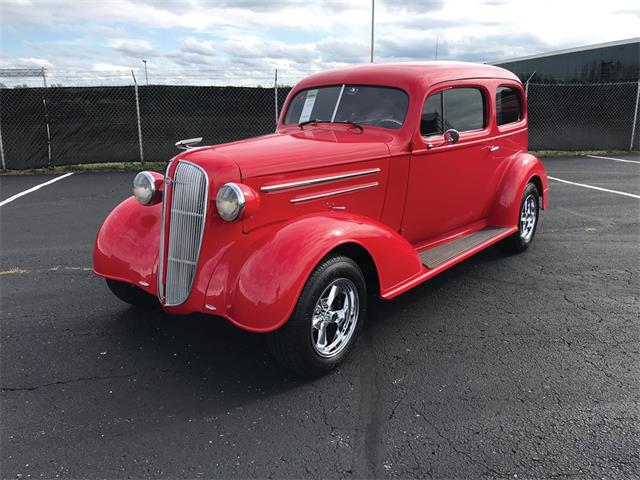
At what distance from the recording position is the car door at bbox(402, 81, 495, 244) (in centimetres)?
398

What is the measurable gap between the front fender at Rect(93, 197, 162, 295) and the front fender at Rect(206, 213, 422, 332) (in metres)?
0.61

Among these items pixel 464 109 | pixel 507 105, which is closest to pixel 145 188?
pixel 464 109

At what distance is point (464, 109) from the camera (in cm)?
448

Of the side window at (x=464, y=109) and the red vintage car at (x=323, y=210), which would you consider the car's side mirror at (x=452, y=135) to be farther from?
the side window at (x=464, y=109)

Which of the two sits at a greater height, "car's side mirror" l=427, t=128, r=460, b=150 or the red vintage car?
"car's side mirror" l=427, t=128, r=460, b=150

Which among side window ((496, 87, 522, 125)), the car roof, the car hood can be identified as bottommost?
the car hood

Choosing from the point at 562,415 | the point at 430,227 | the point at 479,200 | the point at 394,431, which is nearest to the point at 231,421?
the point at 394,431

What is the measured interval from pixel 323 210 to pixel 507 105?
2.92 meters

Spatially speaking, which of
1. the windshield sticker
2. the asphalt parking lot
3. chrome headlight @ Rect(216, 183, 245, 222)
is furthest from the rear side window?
chrome headlight @ Rect(216, 183, 245, 222)

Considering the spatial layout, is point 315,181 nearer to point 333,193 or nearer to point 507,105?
point 333,193

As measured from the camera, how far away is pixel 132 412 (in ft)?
8.79

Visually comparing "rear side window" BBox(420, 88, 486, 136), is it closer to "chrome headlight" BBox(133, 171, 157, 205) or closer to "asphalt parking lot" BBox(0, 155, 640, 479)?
"asphalt parking lot" BBox(0, 155, 640, 479)

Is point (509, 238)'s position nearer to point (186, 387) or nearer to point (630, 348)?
point (630, 348)

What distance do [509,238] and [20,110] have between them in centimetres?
1034
